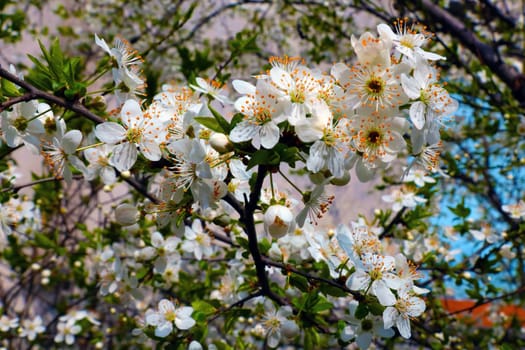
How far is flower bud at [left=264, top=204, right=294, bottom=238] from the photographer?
0.89 m

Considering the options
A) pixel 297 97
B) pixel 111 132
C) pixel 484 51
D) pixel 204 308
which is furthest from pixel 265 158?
pixel 484 51

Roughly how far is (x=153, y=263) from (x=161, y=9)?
3478 mm

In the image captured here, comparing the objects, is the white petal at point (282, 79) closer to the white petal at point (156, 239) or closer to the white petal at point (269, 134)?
the white petal at point (269, 134)

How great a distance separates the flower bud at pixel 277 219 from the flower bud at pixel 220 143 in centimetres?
18

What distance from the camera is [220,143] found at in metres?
0.78

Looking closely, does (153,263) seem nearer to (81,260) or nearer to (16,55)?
(81,260)

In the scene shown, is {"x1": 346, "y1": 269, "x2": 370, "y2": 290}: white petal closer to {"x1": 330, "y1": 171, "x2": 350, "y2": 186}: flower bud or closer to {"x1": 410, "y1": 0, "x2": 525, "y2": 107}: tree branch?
{"x1": 330, "y1": 171, "x2": 350, "y2": 186}: flower bud

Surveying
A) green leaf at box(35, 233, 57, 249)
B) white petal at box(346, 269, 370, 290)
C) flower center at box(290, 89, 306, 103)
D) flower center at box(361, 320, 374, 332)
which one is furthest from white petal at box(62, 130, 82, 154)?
green leaf at box(35, 233, 57, 249)

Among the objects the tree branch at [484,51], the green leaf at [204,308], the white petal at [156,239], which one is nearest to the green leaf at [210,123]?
the green leaf at [204,308]

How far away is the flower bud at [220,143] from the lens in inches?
30.6

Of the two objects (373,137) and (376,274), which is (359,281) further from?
(373,137)

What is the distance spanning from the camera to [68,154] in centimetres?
103

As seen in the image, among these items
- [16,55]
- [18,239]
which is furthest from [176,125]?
[16,55]

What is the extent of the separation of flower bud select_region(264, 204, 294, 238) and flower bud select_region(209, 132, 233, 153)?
7.1 inches
